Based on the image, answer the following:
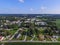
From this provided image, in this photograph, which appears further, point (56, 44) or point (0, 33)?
point (0, 33)

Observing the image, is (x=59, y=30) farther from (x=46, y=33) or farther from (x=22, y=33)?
(x=22, y=33)

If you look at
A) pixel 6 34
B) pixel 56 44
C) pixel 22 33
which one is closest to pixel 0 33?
pixel 6 34

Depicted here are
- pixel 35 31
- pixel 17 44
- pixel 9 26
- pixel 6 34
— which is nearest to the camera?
pixel 17 44

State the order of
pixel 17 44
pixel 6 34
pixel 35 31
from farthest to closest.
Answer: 1. pixel 35 31
2. pixel 6 34
3. pixel 17 44

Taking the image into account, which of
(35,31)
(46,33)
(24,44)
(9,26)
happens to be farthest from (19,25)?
(24,44)

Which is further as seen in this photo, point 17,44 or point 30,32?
point 30,32

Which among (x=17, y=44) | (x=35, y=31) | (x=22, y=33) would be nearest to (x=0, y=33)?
(x=22, y=33)

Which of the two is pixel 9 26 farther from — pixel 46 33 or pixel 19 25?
pixel 46 33

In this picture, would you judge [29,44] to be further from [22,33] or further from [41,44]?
[22,33]

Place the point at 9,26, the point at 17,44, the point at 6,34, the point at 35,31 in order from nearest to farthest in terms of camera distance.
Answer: the point at 17,44 < the point at 6,34 < the point at 35,31 < the point at 9,26
